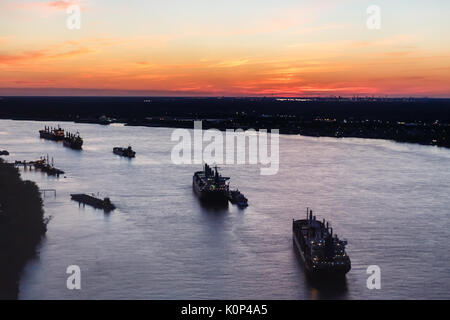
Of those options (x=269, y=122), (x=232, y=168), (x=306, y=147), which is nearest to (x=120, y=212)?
(x=232, y=168)

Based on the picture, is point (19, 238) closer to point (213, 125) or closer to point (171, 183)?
point (171, 183)

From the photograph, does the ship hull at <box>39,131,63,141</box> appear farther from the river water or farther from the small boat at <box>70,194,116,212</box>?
the small boat at <box>70,194,116,212</box>

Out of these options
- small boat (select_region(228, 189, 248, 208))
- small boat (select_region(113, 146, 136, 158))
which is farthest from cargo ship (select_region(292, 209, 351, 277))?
small boat (select_region(113, 146, 136, 158))

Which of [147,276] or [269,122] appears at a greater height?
[269,122]

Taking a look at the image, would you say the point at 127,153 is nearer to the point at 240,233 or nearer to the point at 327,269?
the point at 240,233

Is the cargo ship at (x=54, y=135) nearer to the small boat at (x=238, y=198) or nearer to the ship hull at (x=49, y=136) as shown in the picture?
the ship hull at (x=49, y=136)

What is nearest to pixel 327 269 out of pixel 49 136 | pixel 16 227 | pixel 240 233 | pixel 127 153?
pixel 240 233
